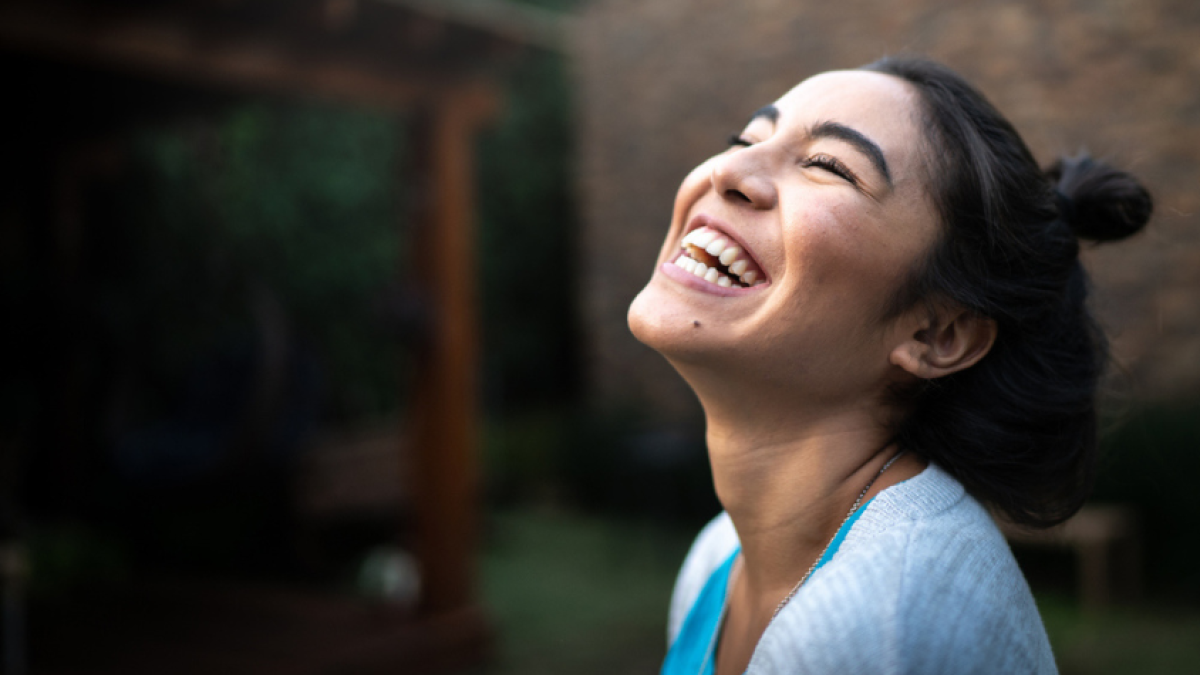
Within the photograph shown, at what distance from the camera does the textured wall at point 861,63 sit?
529 cm

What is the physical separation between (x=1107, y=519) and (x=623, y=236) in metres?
4.54

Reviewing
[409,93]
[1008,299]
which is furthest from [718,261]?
[409,93]

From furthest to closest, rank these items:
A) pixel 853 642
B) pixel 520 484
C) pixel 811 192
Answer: pixel 520 484 → pixel 811 192 → pixel 853 642

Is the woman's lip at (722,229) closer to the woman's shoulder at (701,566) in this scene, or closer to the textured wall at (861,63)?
the woman's shoulder at (701,566)

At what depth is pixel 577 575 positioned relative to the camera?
5.87m

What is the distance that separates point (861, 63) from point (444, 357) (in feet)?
13.6

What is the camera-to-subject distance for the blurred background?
3.90 meters

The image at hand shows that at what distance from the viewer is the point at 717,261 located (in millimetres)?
1216

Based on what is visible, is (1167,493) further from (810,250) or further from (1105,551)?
(810,250)

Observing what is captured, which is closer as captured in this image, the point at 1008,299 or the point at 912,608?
the point at 912,608

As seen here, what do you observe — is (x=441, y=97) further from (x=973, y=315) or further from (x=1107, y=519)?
(x=1107, y=519)

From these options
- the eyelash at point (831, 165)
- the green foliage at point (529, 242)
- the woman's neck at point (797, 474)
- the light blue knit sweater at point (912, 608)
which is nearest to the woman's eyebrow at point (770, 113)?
the eyelash at point (831, 165)

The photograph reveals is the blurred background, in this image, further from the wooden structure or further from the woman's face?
the woman's face

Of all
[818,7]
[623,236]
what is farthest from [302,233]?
[818,7]
